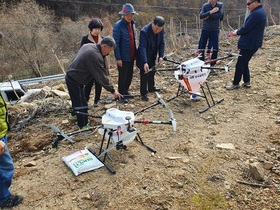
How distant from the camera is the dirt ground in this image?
274 centimetres

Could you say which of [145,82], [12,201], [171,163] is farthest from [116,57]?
[12,201]

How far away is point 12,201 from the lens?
8.93 ft

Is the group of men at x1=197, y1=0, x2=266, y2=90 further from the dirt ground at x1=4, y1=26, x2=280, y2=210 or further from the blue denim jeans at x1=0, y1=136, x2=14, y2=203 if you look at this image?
the blue denim jeans at x1=0, y1=136, x2=14, y2=203

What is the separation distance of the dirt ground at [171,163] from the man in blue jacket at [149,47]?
546 millimetres

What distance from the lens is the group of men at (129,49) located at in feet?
11.5

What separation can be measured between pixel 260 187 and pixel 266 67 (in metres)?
4.54

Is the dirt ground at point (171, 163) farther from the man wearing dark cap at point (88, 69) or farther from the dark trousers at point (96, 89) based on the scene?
the man wearing dark cap at point (88, 69)

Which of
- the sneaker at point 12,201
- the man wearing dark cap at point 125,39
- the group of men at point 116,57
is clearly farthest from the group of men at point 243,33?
the sneaker at point 12,201

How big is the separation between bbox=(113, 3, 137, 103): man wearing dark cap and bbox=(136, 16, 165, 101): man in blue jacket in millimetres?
156

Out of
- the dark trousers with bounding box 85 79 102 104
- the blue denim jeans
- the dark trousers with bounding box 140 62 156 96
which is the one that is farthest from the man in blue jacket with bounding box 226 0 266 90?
the blue denim jeans

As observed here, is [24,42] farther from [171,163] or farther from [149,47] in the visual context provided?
[171,163]

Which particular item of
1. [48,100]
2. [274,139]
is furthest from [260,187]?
[48,100]

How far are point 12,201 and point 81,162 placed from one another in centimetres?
84

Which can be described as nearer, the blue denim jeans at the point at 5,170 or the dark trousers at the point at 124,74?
the blue denim jeans at the point at 5,170
